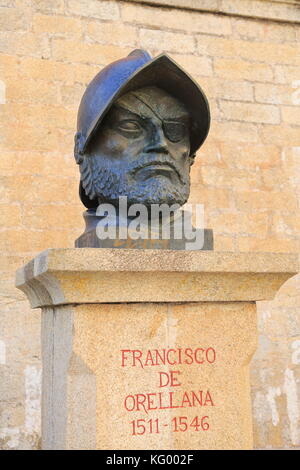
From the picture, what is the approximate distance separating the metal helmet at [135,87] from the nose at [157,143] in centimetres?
19

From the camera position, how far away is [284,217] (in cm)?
481

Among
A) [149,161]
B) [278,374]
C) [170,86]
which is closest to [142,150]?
[149,161]

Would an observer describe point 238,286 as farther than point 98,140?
No

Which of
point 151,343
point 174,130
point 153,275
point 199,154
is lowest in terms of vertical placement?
point 151,343

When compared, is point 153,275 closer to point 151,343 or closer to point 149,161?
point 151,343

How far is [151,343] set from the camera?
6.55 ft

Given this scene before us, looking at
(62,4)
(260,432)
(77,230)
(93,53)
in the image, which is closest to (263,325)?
(260,432)

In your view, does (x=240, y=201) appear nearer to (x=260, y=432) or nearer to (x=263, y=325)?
(x=263, y=325)

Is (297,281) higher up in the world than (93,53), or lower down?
lower down

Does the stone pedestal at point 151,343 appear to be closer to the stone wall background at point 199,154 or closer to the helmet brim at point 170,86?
the helmet brim at point 170,86

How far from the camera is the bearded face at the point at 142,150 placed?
216 centimetres

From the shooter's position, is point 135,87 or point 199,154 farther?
point 199,154

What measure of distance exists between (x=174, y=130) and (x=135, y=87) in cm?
23
